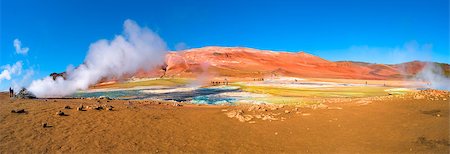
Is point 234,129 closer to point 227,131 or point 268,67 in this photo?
point 227,131

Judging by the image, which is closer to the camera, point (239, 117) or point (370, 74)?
point (239, 117)

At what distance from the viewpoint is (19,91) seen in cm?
2552

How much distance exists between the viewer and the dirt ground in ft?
42.3

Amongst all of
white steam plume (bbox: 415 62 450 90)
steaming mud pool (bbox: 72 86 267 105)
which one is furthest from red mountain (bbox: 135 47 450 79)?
steaming mud pool (bbox: 72 86 267 105)

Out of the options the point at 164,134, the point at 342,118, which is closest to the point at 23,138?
the point at 164,134

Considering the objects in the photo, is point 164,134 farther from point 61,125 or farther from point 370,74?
point 370,74

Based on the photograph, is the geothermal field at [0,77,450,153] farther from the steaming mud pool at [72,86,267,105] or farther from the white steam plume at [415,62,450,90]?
the white steam plume at [415,62,450,90]

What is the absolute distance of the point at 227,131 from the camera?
626 inches

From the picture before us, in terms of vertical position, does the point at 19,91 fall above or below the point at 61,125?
above

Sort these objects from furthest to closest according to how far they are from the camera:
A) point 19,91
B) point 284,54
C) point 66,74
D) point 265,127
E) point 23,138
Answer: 1. point 284,54
2. point 66,74
3. point 19,91
4. point 265,127
5. point 23,138

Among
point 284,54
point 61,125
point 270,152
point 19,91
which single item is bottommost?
point 270,152

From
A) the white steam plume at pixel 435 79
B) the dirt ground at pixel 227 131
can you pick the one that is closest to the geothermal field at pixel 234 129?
the dirt ground at pixel 227 131

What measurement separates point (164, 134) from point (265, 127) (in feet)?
16.8

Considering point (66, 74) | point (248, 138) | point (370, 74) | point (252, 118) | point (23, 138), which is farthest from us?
point (370, 74)
